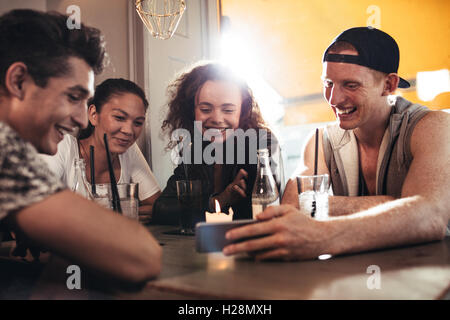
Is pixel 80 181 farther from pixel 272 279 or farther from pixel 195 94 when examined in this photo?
pixel 195 94

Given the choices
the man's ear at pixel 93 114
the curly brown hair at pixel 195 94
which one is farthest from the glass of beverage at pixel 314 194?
the man's ear at pixel 93 114

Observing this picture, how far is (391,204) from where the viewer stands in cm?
100

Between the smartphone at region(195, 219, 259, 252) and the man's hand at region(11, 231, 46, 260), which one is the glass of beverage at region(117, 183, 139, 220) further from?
the smartphone at region(195, 219, 259, 252)

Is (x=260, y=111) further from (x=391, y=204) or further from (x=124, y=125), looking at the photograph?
(x=391, y=204)

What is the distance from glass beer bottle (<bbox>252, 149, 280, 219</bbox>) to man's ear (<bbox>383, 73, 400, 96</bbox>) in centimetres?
76

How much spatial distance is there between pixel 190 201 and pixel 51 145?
452mm

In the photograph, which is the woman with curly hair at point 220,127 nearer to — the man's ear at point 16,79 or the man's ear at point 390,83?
the man's ear at point 390,83

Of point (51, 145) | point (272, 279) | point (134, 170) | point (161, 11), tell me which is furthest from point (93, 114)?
point (272, 279)

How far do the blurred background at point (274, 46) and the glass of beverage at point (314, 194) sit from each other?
1.09m

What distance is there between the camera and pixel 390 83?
66.3 inches

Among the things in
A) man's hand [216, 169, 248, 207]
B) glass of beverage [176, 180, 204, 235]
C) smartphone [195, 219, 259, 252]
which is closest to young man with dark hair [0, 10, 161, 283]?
smartphone [195, 219, 259, 252]

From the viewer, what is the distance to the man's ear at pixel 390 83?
5.48 ft

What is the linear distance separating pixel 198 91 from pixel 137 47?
891 mm
